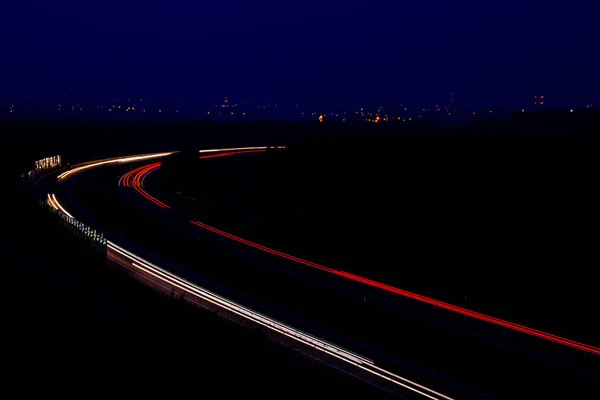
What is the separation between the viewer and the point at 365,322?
1340cm

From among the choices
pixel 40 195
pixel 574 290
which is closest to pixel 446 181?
pixel 574 290

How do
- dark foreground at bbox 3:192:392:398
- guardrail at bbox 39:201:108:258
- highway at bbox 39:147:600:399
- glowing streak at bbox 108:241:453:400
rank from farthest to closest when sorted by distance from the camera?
guardrail at bbox 39:201:108:258
highway at bbox 39:147:600:399
glowing streak at bbox 108:241:453:400
dark foreground at bbox 3:192:392:398

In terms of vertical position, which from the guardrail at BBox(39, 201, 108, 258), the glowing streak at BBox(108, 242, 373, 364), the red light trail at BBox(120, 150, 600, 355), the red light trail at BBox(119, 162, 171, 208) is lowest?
the red light trail at BBox(119, 162, 171, 208)

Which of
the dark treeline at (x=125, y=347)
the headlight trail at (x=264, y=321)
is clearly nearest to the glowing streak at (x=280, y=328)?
the headlight trail at (x=264, y=321)

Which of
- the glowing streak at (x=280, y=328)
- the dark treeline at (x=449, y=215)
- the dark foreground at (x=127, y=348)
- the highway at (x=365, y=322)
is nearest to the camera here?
the dark foreground at (x=127, y=348)

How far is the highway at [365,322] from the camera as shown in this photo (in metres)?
10.6

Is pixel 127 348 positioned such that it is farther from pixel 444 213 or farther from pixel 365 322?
pixel 444 213

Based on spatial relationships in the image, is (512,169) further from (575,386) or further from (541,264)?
(575,386)

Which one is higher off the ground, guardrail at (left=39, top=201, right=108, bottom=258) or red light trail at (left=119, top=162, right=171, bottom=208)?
guardrail at (left=39, top=201, right=108, bottom=258)

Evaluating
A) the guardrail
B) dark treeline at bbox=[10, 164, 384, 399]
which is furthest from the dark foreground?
the guardrail

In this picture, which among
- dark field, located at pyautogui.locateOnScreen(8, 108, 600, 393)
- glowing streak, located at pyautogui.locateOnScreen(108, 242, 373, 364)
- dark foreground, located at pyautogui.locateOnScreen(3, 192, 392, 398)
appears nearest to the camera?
dark foreground, located at pyautogui.locateOnScreen(3, 192, 392, 398)

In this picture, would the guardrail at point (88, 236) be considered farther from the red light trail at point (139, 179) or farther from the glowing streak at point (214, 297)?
the red light trail at point (139, 179)

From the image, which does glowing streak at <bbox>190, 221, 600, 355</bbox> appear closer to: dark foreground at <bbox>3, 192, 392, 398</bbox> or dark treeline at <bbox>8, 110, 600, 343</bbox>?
dark treeline at <bbox>8, 110, 600, 343</bbox>

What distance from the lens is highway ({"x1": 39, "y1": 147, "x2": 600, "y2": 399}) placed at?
10.6 meters
